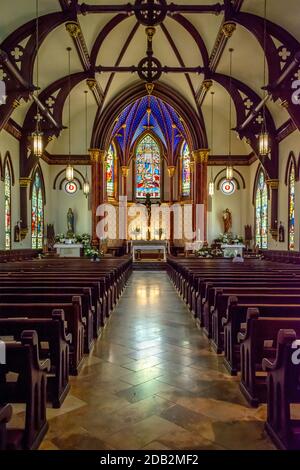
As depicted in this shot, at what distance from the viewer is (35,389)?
9.28 ft

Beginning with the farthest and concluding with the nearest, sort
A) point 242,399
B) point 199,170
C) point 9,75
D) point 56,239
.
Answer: point 199,170
point 56,239
point 9,75
point 242,399

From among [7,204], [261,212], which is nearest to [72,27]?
[7,204]

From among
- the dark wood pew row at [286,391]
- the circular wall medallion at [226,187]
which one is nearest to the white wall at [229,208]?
the circular wall medallion at [226,187]

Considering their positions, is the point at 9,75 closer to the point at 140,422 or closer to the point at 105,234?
the point at 140,422

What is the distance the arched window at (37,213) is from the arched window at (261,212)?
11814mm

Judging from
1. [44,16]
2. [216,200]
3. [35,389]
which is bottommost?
[35,389]

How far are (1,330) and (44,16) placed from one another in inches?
426

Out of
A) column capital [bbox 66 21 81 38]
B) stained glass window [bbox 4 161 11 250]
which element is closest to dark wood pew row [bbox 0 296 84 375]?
column capital [bbox 66 21 81 38]

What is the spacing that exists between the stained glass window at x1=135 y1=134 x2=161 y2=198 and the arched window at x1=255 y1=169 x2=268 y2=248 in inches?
366

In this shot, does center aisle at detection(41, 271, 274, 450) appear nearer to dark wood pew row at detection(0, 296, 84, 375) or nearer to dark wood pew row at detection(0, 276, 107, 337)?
dark wood pew row at detection(0, 296, 84, 375)

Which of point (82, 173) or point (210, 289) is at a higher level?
point (82, 173)

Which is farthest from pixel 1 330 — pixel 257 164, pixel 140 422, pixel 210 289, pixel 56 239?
pixel 257 164

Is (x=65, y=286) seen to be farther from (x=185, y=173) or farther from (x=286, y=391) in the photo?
(x=185, y=173)

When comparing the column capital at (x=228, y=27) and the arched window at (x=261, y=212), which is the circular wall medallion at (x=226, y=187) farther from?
the column capital at (x=228, y=27)
